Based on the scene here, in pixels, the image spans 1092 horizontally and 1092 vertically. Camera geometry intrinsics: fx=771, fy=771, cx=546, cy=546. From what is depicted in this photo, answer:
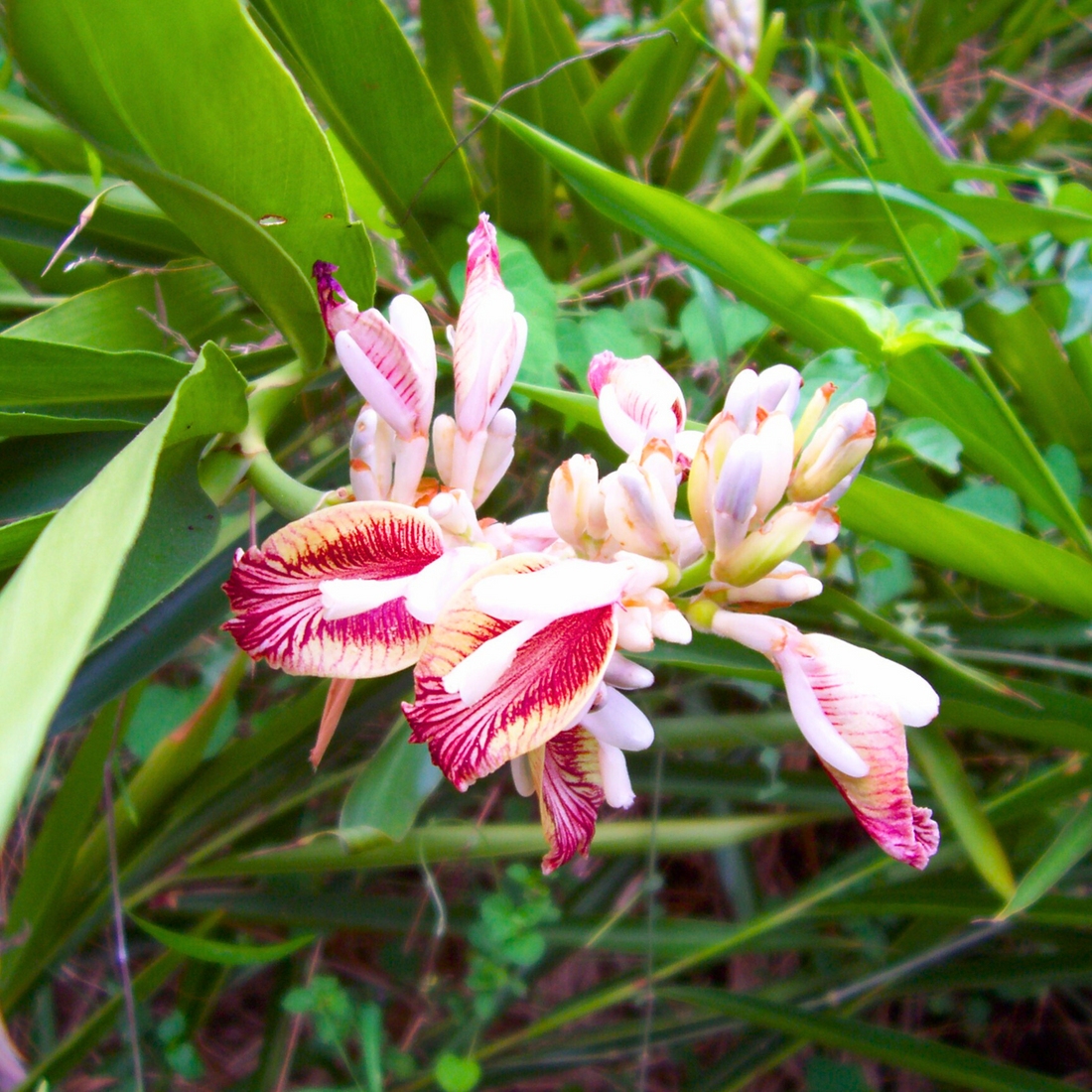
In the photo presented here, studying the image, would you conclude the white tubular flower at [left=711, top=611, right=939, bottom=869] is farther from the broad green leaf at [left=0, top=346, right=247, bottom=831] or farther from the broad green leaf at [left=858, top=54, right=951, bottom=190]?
the broad green leaf at [left=858, top=54, right=951, bottom=190]

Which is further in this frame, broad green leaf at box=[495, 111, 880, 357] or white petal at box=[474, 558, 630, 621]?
broad green leaf at box=[495, 111, 880, 357]

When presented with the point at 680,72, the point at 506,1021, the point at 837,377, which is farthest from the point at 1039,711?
the point at 506,1021

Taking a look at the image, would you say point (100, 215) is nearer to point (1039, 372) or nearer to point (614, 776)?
point (614, 776)

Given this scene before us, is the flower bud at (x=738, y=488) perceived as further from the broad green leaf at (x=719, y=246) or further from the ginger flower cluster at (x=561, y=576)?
the broad green leaf at (x=719, y=246)

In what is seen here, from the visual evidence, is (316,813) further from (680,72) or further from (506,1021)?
(680,72)

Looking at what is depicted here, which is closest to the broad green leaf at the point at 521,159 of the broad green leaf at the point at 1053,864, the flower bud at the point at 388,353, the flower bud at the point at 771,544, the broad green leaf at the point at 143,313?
the broad green leaf at the point at 143,313

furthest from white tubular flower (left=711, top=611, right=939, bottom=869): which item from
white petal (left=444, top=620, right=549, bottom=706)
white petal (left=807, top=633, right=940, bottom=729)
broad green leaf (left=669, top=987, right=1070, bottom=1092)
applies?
broad green leaf (left=669, top=987, right=1070, bottom=1092)
